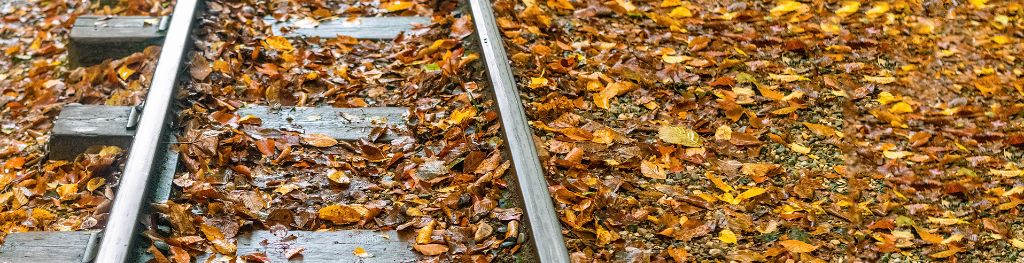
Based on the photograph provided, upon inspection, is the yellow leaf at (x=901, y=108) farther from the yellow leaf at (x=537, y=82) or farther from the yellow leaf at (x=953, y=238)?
the yellow leaf at (x=537, y=82)

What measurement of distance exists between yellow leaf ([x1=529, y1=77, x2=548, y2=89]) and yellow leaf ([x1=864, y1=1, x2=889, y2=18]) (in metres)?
2.24

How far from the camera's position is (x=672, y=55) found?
5.22 meters

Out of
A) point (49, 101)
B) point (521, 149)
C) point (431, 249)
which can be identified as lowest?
point (49, 101)

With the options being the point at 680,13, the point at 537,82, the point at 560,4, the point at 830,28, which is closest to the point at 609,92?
the point at 537,82

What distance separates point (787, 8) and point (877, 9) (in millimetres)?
538

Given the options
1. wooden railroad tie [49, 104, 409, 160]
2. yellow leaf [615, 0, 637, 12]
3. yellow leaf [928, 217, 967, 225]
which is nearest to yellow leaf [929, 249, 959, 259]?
yellow leaf [928, 217, 967, 225]

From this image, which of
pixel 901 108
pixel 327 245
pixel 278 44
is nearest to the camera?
pixel 327 245

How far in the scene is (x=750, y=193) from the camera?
13.3 feet

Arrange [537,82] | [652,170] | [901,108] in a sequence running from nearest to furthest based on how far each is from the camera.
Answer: [652,170], [537,82], [901,108]

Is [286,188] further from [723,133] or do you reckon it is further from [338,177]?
[723,133]

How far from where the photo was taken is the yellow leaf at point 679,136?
4402 mm

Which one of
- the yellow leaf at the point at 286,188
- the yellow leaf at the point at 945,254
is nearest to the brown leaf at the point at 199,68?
the yellow leaf at the point at 286,188

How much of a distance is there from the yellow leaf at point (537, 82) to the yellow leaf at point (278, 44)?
1234 mm

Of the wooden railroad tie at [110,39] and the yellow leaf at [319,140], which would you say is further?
the wooden railroad tie at [110,39]
